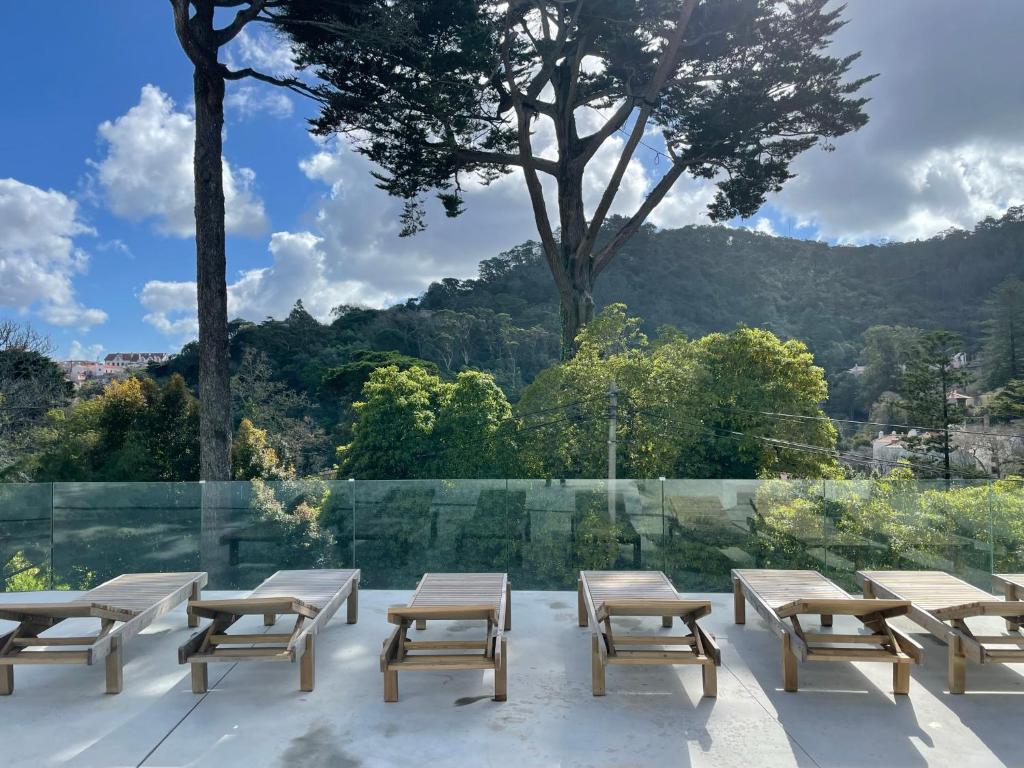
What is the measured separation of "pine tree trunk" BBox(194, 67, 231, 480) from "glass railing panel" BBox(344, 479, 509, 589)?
5149mm

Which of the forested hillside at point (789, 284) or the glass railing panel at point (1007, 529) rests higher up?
the forested hillside at point (789, 284)

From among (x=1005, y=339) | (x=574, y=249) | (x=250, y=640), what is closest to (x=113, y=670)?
(x=250, y=640)

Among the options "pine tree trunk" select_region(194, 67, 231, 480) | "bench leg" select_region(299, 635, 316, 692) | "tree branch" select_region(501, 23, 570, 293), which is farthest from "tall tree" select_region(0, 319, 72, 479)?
"bench leg" select_region(299, 635, 316, 692)

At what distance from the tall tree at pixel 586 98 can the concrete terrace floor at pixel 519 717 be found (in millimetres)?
13488

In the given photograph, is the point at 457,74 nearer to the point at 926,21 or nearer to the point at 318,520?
the point at 318,520

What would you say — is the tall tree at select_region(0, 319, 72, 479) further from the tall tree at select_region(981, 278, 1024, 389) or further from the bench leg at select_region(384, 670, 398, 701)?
the tall tree at select_region(981, 278, 1024, 389)

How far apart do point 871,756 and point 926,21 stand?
3127 centimetres

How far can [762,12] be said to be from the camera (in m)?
19.0

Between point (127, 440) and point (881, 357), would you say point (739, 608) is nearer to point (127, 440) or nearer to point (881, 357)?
point (127, 440)

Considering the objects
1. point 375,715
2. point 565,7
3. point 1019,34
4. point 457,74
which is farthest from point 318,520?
point 1019,34

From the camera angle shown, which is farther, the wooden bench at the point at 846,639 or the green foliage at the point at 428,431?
the green foliage at the point at 428,431

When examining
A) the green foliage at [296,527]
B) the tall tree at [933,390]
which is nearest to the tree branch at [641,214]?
the green foliage at [296,527]

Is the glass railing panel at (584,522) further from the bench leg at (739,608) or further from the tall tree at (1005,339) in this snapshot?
the tall tree at (1005,339)

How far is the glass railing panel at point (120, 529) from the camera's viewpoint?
687cm
